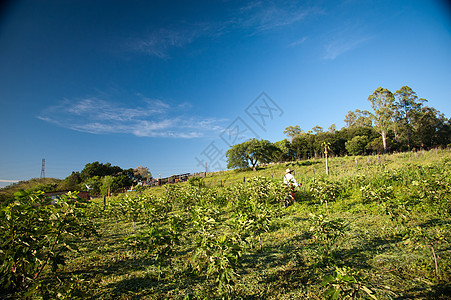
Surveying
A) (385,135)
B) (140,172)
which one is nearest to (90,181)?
(140,172)

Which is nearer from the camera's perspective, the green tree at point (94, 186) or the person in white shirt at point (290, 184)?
the person in white shirt at point (290, 184)

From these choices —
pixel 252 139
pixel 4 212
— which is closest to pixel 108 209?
pixel 4 212

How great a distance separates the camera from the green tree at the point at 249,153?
41062 mm

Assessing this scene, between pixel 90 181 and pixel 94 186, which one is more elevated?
pixel 90 181

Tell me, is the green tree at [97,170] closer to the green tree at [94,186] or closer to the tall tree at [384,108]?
the green tree at [94,186]

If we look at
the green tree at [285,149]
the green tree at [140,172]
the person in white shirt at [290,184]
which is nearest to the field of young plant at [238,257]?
the person in white shirt at [290,184]

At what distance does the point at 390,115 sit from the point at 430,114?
13560 millimetres

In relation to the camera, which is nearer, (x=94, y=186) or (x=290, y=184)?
(x=290, y=184)

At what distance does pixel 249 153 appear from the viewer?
41.1 meters

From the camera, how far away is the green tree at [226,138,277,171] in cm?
4106

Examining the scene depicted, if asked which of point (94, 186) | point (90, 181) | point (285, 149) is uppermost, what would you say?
point (285, 149)

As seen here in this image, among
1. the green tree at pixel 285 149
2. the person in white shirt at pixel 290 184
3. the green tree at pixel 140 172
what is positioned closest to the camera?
the person in white shirt at pixel 290 184

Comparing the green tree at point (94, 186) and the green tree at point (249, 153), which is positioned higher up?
the green tree at point (249, 153)

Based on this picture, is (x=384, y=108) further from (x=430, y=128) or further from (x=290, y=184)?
(x=290, y=184)
